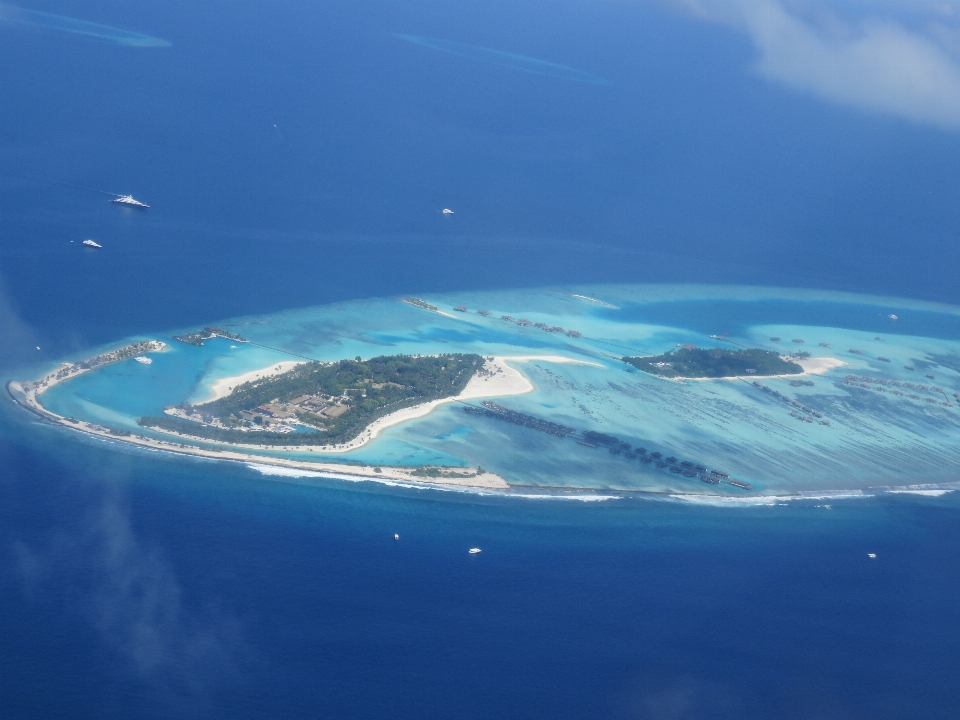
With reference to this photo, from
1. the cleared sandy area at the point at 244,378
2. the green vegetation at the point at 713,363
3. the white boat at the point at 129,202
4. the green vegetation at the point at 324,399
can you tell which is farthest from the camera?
the white boat at the point at 129,202

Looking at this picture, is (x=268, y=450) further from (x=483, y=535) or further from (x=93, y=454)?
(x=483, y=535)

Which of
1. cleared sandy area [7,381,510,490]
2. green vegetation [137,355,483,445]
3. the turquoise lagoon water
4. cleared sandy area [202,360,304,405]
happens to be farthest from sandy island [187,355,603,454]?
cleared sandy area [7,381,510,490]

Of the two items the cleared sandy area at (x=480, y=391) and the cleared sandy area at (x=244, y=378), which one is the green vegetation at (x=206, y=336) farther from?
the cleared sandy area at (x=480, y=391)

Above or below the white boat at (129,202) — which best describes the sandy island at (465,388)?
below

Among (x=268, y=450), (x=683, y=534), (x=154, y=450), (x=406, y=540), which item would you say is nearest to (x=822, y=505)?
(x=683, y=534)

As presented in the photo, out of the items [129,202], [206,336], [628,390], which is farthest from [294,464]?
[129,202]

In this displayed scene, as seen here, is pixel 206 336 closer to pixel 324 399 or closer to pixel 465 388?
pixel 324 399

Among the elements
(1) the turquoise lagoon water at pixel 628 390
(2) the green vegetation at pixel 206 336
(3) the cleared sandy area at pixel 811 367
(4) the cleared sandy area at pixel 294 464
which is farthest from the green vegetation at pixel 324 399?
(3) the cleared sandy area at pixel 811 367
